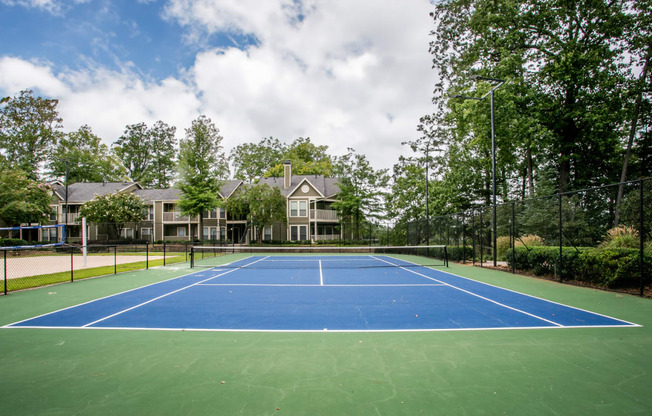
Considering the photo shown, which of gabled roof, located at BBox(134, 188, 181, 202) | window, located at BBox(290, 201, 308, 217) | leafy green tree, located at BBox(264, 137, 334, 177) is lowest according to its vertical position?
window, located at BBox(290, 201, 308, 217)

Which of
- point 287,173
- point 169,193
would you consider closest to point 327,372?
point 287,173

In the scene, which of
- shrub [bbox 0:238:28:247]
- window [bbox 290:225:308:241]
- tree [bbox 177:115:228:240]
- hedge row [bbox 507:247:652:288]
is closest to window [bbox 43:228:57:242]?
shrub [bbox 0:238:28:247]

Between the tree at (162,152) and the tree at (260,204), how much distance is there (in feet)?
108

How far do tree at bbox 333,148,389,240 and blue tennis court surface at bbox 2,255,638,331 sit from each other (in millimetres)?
24510

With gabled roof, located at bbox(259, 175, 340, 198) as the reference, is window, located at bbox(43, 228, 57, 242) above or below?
below

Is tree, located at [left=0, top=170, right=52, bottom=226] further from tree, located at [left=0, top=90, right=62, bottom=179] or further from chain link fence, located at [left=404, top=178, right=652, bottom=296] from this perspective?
chain link fence, located at [left=404, top=178, right=652, bottom=296]

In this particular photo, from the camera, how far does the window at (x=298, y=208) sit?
39.6m

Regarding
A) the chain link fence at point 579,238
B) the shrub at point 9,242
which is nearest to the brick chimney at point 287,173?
the chain link fence at point 579,238

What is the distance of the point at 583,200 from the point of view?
1463 cm

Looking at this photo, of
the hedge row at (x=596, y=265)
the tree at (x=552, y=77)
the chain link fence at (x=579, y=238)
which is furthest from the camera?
the tree at (x=552, y=77)

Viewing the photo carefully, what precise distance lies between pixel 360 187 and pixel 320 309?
29.2 metres

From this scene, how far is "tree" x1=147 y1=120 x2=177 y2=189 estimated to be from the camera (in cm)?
6231

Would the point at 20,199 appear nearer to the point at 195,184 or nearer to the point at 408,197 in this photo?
the point at 195,184

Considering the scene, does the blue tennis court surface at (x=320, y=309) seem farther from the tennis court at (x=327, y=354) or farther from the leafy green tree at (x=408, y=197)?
the leafy green tree at (x=408, y=197)
